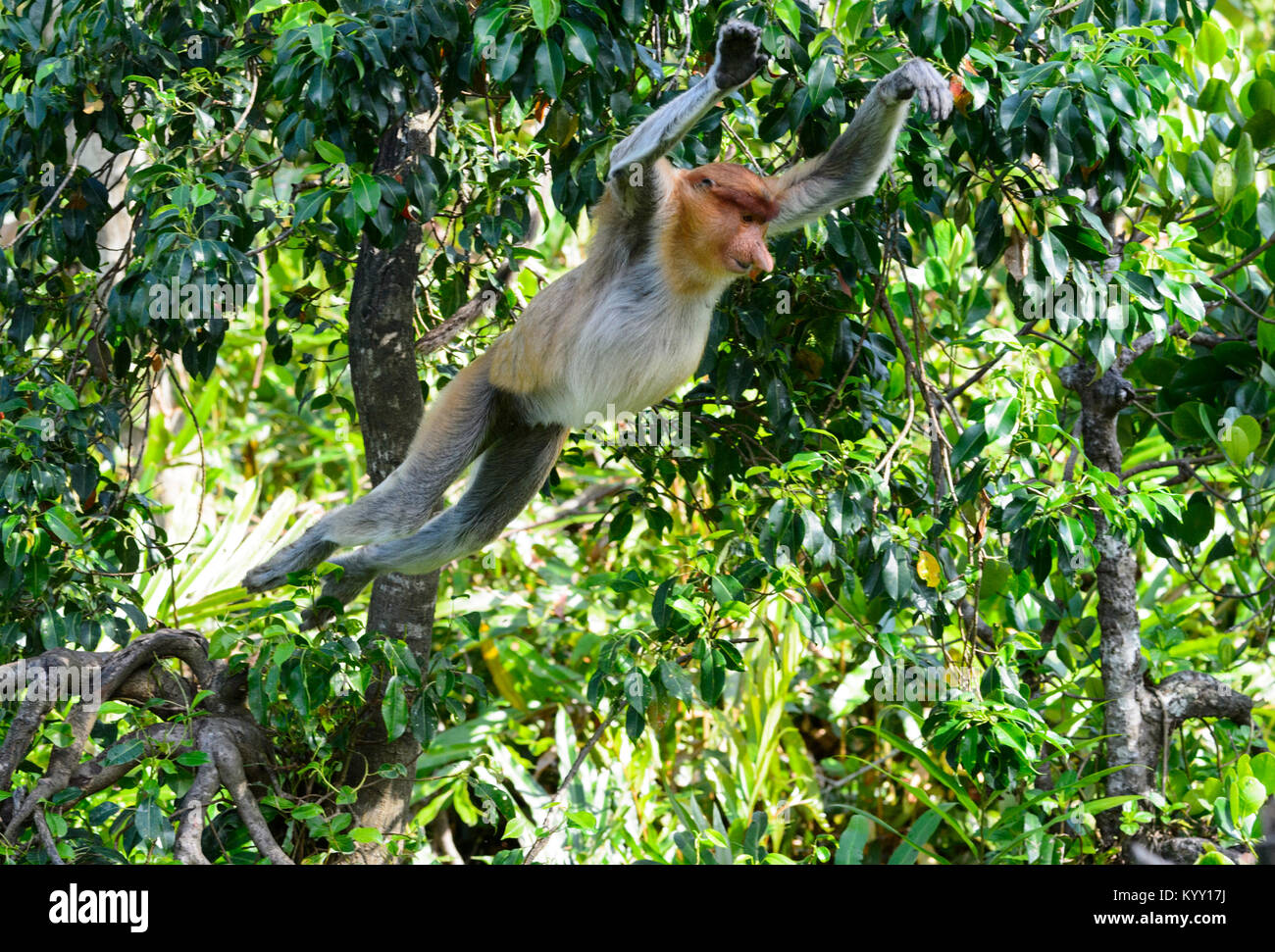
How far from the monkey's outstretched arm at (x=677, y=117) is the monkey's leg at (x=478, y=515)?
104 cm

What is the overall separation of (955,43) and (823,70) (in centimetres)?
34

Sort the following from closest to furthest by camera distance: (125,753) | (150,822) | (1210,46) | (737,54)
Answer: (737,54)
(150,822)
(125,753)
(1210,46)

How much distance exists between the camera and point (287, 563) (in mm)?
4336

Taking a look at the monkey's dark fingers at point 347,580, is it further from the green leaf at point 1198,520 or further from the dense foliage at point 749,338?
the green leaf at point 1198,520

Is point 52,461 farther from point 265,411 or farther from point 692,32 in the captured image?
point 265,411

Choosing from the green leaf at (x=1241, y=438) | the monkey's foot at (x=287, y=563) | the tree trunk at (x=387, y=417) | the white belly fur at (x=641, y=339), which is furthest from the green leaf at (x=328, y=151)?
the green leaf at (x=1241, y=438)

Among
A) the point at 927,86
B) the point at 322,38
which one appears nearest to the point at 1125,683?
the point at 927,86

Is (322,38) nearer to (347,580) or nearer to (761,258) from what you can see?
(761,258)

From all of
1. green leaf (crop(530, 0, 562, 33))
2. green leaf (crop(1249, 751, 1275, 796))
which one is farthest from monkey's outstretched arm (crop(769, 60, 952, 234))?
green leaf (crop(1249, 751, 1275, 796))

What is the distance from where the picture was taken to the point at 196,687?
13.5 feet

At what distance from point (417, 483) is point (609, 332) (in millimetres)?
860

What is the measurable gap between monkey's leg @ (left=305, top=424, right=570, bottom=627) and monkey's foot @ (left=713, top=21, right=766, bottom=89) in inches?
66.9

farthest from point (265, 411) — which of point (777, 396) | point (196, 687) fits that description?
point (777, 396)

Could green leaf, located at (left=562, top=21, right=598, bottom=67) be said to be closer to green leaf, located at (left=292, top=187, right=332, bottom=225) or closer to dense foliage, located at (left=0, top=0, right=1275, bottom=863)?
dense foliage, located at (left=0, top=0, right=1275, bottom=863)
